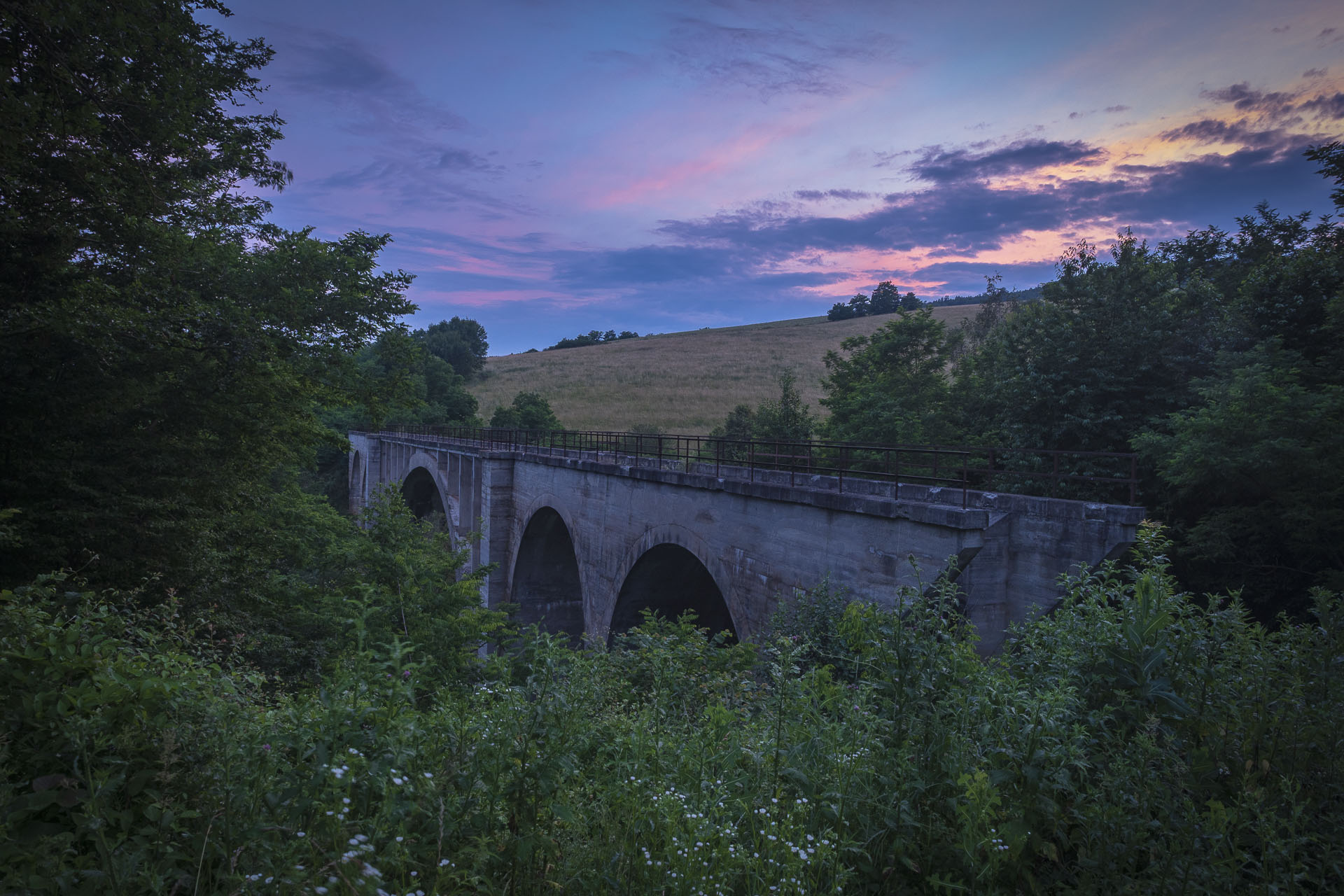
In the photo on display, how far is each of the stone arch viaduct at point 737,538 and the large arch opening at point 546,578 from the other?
6cm

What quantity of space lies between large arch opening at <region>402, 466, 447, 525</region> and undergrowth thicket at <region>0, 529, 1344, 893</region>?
123ft

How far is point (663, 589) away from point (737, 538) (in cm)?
572

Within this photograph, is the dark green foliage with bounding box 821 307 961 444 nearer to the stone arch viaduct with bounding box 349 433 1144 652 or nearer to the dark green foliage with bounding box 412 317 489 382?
the stone arch viaduct with bounding box 349 433 1144 652

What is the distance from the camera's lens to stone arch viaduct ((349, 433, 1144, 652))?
9711 mm

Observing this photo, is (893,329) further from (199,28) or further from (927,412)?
(199,28)

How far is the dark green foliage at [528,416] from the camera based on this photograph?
198 ft

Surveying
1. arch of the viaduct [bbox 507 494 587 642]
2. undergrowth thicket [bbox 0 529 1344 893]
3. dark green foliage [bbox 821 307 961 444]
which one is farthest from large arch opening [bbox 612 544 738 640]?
dark green foliage [bbox 821 307 961 444]

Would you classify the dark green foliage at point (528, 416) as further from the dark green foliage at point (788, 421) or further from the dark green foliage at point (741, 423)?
the dark green foliage at point (788, 421)

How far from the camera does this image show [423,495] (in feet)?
168

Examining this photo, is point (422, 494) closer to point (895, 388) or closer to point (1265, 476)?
point (895, 388)

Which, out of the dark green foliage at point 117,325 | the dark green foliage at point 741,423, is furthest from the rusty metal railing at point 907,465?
the dark green foliage at point 741,423

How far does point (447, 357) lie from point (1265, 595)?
92533 mm

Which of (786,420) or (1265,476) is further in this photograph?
(786,420)

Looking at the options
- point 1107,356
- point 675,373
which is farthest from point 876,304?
point 1107,356
